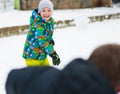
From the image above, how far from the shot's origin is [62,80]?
180cm

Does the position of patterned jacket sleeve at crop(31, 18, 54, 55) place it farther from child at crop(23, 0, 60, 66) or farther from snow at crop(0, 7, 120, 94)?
snow at crop(0, 7, 120, 94)

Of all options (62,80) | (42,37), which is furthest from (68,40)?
(62,80)

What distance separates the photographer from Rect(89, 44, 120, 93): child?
5.82ft

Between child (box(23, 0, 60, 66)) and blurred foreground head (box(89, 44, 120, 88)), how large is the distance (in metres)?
2.63

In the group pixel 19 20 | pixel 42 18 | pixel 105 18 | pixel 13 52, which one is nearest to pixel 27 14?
pixel 19 20

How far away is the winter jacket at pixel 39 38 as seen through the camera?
442 centimetres

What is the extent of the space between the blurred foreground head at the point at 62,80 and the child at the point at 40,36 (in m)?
2.38

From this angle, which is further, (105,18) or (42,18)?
(105,18)

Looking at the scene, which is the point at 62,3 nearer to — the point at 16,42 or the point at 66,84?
the point at 16,42

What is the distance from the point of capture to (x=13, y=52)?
7.91 meters

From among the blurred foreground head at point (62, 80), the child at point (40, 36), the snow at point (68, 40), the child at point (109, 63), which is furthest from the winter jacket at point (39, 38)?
the child at point (109, 63)

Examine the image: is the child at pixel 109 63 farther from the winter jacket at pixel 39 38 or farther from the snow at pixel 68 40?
the snow at pixel 68 40

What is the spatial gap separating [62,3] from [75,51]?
7638 mm

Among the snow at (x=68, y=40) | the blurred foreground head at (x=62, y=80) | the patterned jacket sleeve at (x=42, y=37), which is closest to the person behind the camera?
the blurred foreground head at (x=62, y=80)
